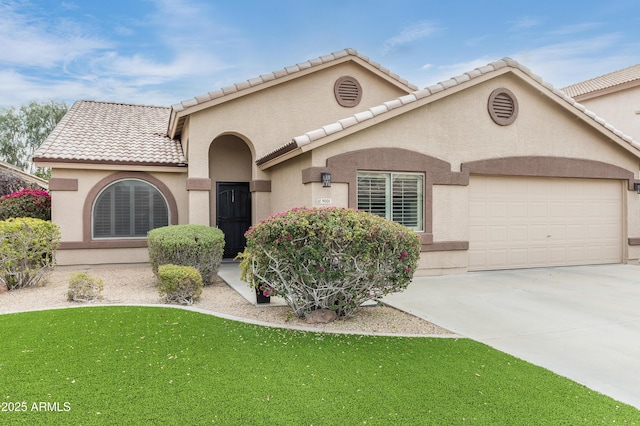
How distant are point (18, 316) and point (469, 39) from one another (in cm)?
1917

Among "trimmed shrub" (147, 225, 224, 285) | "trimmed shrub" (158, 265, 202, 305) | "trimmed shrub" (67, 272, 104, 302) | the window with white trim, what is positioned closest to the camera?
"trimmed shrub" (158, 265, 202, 305)

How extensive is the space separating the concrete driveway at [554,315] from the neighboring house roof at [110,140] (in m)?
9.24

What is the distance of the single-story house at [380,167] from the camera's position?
1148cm

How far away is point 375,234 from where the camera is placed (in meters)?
6.76

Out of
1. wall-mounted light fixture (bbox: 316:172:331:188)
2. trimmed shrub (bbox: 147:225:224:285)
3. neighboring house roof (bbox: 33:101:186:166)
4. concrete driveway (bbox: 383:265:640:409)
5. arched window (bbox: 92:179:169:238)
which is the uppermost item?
neighboring house roof (bbox: 33:101:186:166)

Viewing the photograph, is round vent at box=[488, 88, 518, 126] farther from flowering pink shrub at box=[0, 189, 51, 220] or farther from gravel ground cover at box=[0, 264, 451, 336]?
flowering pink shrub at box=[0, 189, 51, 220]

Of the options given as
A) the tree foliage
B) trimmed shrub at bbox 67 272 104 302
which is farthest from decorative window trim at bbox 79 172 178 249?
the tree foliage

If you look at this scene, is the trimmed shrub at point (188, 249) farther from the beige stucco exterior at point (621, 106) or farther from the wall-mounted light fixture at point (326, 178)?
the beige stucco exterior at point (621, 106)

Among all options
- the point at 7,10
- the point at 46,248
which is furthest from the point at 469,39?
the point at 7,10

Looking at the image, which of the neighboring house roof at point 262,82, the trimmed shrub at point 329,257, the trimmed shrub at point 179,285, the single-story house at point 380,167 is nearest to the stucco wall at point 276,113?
the single-story house at point 380,167

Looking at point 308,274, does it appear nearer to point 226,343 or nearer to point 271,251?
point 271,251

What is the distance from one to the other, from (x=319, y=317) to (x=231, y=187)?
375 inches

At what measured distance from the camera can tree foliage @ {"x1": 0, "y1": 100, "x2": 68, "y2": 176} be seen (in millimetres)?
43156

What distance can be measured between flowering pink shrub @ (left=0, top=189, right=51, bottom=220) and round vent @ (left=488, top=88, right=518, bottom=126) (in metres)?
14.8
